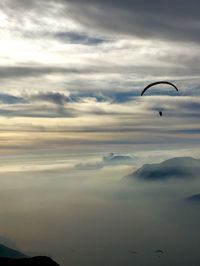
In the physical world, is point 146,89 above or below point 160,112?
above

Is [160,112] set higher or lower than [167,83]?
lower

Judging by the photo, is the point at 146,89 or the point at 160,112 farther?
the point at 146,89
